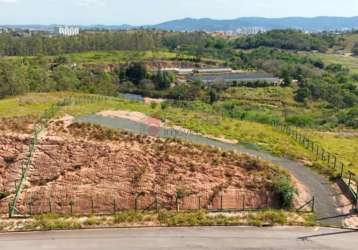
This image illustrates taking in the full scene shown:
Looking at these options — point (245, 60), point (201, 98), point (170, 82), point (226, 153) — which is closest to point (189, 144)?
point (226, 153)

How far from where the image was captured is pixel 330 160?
30.5m

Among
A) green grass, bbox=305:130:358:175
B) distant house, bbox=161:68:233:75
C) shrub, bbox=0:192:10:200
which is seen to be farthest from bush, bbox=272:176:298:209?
distant house, bbox=161:68:233:75

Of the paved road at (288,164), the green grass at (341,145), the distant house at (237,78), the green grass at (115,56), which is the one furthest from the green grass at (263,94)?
the paved road at (288,164)

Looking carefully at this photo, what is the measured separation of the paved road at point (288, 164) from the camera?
22.4 meters

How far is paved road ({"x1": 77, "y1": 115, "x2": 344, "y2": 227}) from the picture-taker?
22.4m

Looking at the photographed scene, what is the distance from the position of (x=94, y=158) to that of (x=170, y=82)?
7548 centimetres

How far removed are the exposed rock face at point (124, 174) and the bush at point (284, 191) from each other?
0.69m

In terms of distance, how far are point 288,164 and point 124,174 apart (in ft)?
34.2

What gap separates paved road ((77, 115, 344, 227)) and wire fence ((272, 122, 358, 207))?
3.42ft

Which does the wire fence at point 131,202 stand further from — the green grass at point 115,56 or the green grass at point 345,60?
the green grass at point 345,60

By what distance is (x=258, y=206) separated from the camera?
23516 mm

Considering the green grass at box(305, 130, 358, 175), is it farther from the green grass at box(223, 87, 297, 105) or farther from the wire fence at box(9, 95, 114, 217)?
the green grass at box(223, 87, 297, 105)

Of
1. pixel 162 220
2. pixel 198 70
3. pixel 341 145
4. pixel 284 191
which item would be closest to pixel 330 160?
pixel 341 145

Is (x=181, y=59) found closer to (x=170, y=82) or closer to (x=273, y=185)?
(x=170, y=82)
